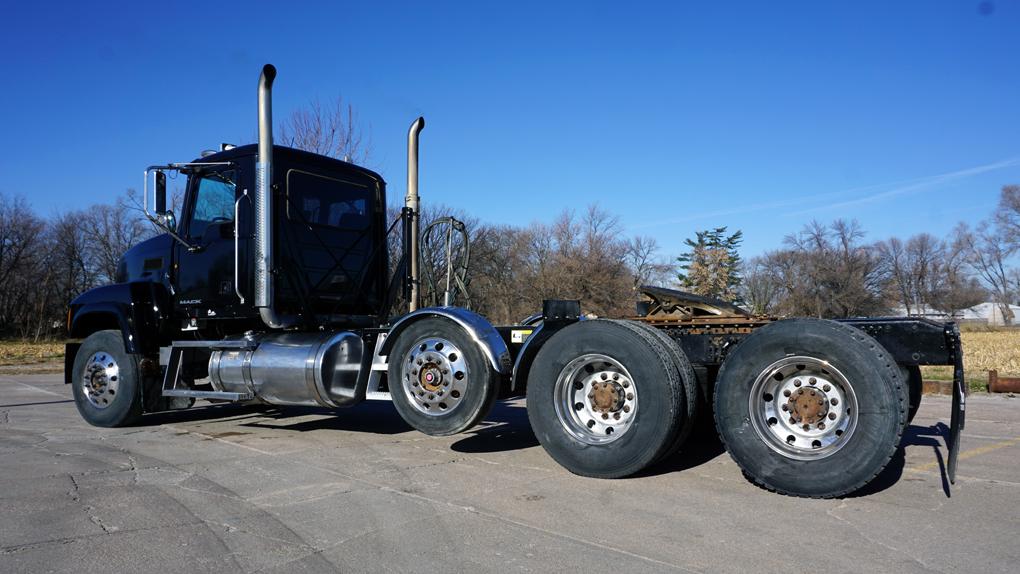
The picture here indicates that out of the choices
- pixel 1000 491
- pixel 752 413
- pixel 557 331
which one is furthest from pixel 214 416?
pixel 1000 491

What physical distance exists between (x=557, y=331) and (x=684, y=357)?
1102 millimetres

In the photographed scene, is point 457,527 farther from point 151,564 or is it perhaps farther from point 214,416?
point 214,416

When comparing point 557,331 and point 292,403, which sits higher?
point 557,331

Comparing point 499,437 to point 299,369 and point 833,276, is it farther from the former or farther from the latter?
point 833,276

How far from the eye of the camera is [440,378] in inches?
254

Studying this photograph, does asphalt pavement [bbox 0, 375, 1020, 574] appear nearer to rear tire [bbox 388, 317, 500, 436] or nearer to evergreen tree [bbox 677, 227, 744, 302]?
rear tire [bbox 388, 317, 500, 436]

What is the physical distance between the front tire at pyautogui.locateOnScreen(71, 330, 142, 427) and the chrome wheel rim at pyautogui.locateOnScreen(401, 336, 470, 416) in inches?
144

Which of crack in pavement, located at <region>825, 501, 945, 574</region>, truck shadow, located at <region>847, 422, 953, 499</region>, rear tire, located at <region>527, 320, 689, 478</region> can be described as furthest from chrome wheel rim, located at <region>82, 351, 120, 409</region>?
truck shadow, located at <region>847, 422, 953, 499</region>

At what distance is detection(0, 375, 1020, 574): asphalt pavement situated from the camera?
3791 mm

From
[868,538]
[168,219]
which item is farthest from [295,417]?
[868,538]

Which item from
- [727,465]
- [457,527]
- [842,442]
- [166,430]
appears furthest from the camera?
[166,430]

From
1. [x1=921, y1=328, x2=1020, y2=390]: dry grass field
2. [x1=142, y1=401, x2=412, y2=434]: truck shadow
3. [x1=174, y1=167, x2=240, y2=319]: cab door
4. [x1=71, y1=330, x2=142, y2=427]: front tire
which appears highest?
[x1=174, y1=167, x2=240, y2=319]: cab door

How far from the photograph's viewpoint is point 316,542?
410cm

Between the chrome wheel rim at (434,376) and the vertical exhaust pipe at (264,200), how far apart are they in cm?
188
